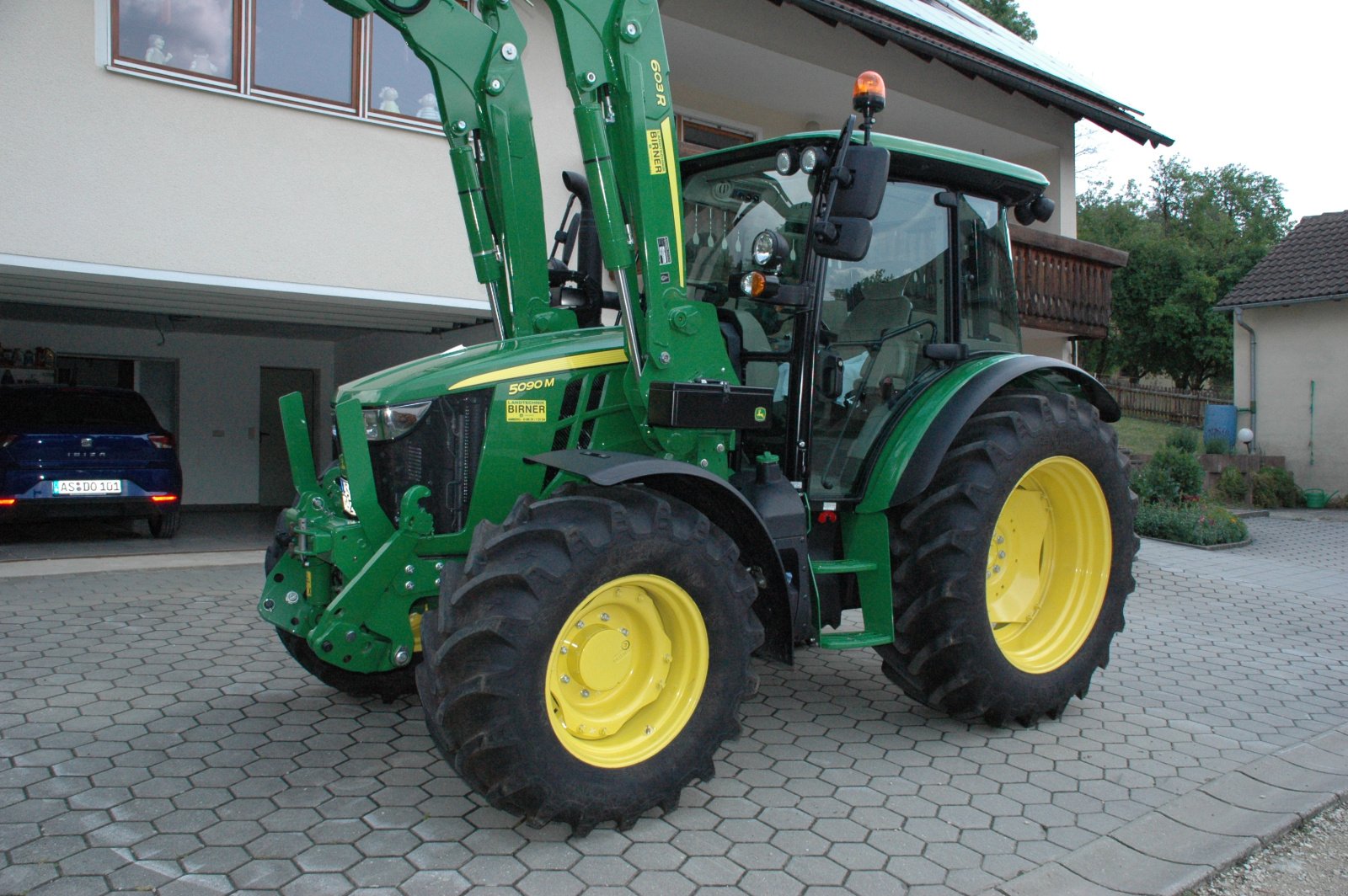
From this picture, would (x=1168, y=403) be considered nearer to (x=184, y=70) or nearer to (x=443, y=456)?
(x=184, y=70)

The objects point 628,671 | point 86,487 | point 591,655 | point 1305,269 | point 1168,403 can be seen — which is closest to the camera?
point 591,655

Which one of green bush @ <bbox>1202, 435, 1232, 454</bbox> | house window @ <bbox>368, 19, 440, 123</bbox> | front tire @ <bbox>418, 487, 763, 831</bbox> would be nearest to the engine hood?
front tire @ <bbox>418, 487, 763, 831</bbox>

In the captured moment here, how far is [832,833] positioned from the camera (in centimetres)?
329

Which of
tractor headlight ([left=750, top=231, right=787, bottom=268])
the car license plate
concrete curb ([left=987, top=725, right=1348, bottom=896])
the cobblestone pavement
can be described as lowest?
concrete curb ([left=987, top=725, right=1348, bottom=896])

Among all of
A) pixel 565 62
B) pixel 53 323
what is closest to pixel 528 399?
pixel 565 62

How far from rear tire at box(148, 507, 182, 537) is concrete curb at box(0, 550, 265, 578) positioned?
1088 millimetres

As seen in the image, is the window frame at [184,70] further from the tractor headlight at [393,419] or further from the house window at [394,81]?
the tractor headlight at [393,419]

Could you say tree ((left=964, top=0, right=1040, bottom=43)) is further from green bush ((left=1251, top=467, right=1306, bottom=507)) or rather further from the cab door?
the cab door

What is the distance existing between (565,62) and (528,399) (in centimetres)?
117

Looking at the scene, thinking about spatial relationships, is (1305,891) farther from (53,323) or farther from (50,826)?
(53,323)

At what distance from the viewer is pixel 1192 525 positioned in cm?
1134

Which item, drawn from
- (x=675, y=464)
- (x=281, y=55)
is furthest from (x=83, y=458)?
(x=675, y=464)

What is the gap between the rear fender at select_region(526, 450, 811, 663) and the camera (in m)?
3.16

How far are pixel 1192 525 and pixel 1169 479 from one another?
1.45 meters
